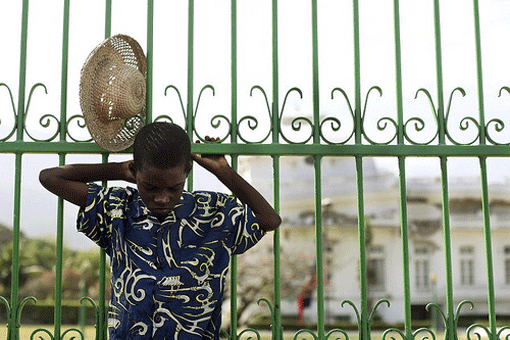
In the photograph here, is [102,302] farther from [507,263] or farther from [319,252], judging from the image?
[507,263]

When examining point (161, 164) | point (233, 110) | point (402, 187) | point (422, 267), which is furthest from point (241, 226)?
point (422, 267)

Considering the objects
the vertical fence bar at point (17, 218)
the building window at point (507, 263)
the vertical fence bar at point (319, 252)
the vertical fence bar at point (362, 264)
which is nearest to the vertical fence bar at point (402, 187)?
the vertical fence bar at point (362, 264)

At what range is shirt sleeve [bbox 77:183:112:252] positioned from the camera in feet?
8.62

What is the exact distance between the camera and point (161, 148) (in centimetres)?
241

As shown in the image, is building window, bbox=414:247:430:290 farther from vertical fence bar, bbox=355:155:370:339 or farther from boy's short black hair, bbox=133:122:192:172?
boy's short black hair, bbox=133:122:192:172

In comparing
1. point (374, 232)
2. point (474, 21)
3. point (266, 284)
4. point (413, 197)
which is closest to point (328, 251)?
point (374, 232)

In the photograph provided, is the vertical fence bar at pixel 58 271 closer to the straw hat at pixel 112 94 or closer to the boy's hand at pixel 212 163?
the straw hat at pixel 112 94

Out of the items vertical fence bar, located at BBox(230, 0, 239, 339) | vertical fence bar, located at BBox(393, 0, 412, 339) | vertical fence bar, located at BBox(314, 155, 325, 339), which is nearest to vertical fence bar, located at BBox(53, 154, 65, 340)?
vertical fence bar, located at BBox(230, 0, 239, 339)

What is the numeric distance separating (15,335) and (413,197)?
106 ft

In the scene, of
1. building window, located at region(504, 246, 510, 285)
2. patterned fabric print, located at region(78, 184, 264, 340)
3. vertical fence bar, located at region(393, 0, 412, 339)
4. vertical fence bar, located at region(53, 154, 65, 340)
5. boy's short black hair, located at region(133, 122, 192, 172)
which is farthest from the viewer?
building window, located at region(504, 246, 510, 285)

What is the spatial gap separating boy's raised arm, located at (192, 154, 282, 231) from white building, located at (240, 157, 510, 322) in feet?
95.9

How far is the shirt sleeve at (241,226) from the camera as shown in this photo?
2.68 metres

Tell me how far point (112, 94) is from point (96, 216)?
559 millimetres

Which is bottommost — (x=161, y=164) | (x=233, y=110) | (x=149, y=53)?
(x=161, y=164)
